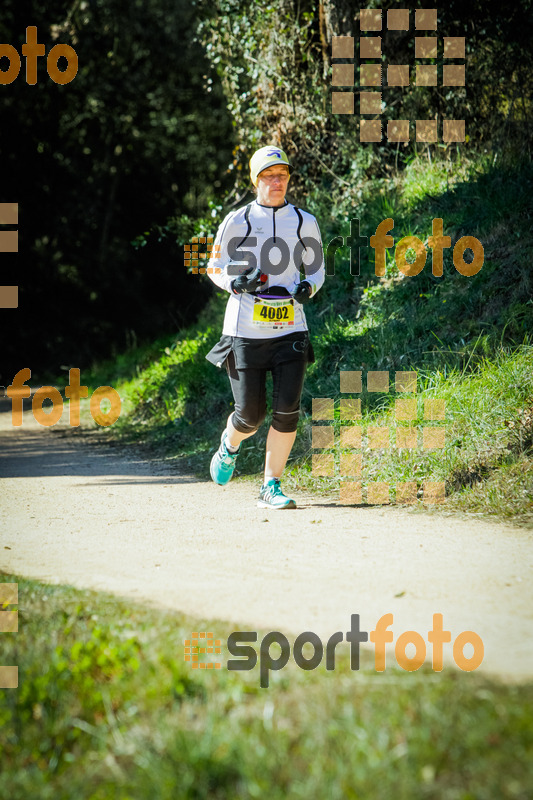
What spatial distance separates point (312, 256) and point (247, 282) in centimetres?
57

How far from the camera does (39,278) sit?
669 inches

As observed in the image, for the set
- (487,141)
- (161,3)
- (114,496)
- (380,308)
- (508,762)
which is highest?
(161,3)

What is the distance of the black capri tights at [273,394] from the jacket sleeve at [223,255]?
55 centimetres

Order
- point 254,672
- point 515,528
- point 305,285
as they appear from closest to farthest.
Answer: point 254,672 → point 515,528 → point 305,285

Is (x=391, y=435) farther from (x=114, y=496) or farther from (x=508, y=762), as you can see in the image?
(x=508, y=762)

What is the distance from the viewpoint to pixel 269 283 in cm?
556

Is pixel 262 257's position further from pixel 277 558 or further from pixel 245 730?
pixel 245 730

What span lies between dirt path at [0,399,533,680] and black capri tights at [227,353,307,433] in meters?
0.63

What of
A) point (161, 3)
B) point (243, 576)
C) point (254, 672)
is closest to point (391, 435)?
point (243, 576)

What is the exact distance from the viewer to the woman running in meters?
5.54

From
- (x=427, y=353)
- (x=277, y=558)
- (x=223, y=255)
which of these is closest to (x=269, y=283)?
(x=223, y=255)

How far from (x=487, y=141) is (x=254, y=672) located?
8233 millimetres

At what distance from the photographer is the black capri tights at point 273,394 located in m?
5.64

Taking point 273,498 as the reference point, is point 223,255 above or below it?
above
